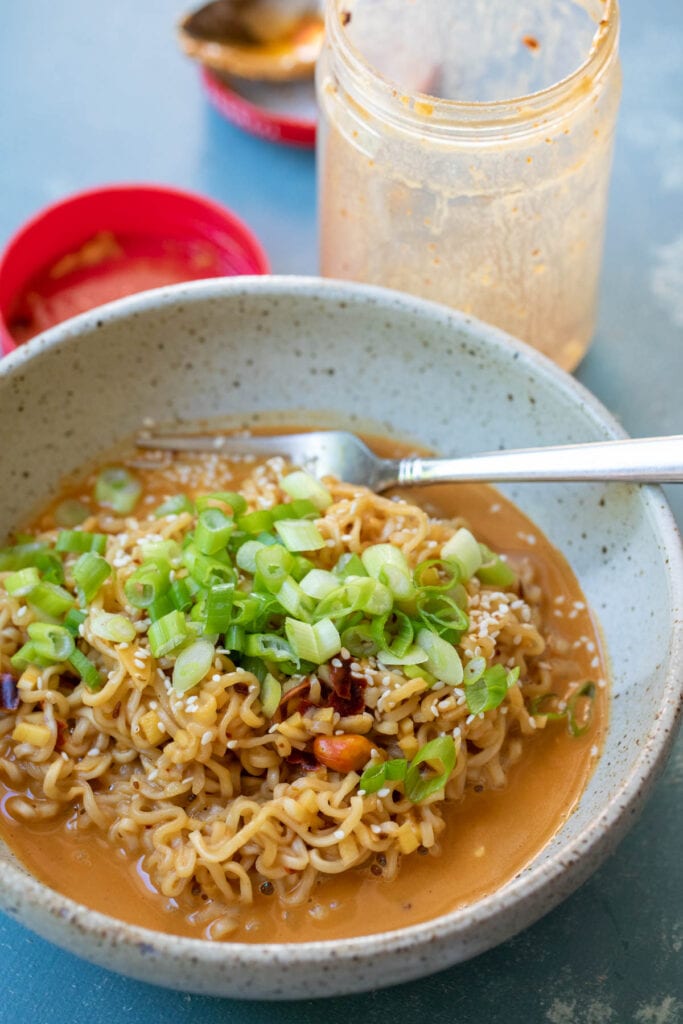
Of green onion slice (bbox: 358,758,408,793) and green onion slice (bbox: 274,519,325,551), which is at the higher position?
green onion slice (bbox: 274,519,325,551)

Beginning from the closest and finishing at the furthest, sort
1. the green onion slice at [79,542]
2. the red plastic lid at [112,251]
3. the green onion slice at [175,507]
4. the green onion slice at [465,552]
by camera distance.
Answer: the green onion slice at [465,552] → the green onion slice at [79,542] → the green onion slice at [175,507] → the red plastic lid at [112,251]

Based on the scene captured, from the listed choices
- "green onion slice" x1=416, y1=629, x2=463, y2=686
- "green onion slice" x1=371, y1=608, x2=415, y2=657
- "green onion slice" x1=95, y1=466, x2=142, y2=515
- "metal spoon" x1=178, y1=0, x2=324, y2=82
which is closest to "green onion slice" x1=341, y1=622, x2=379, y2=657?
"green onion slice" x1=371, y1=608, x2=415, y2=657

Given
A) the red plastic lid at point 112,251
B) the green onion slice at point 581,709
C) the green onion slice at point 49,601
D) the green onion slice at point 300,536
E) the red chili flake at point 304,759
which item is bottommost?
the green onion slice at point 581,709

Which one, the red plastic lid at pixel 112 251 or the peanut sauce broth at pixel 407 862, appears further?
the red plastic lid at pixel 112 251

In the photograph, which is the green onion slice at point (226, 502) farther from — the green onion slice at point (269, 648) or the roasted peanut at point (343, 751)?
the roasted peanut at point (343, 751)

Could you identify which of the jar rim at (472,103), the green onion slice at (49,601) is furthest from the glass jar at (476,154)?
the green onion slice at (49,601)

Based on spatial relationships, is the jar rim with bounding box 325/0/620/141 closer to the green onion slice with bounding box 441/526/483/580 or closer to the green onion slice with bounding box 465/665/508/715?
the green onion slice with bounding box 441/526/483/580

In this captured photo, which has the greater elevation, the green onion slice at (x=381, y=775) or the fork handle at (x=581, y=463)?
the fork handle at (x=581, y=463)

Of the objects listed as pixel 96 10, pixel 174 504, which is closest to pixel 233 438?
pixel 174 504
